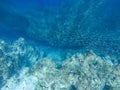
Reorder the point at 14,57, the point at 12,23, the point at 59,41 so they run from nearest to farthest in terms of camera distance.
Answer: the point at 14,57 < the point at 59,41 < the point at 12,23

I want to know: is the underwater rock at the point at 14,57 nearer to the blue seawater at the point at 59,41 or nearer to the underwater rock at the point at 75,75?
the blue seawater at the point at 59,41

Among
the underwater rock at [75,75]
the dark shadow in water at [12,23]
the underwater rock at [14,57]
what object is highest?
the dark shadow in water at [12,23]

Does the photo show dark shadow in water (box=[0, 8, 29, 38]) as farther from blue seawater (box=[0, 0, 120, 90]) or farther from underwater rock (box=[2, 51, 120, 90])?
underwater rock (box=[2, 51, 120, 90])

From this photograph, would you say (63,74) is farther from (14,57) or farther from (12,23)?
(12,23)

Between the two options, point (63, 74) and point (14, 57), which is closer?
point (63, 74)

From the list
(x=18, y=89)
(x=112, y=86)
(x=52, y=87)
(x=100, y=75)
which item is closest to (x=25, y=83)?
(x=18, y=89)

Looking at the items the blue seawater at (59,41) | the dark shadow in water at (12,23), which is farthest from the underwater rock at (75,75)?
the dark shadow in water at (12,23)

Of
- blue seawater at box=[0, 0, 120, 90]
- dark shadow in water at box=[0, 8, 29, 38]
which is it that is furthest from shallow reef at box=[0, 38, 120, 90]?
dark shadow in water at box=[0, 8, 29, 38]

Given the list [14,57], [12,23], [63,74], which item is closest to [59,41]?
[14,57]
